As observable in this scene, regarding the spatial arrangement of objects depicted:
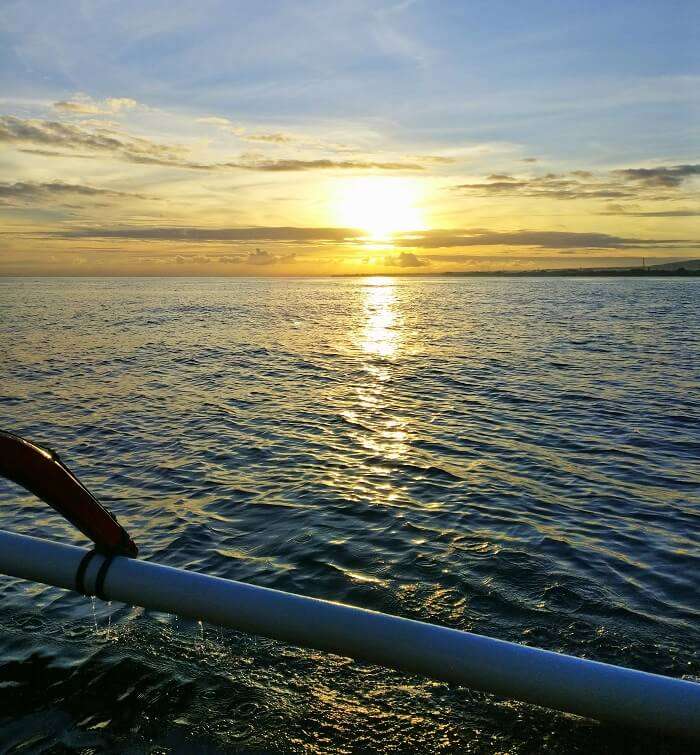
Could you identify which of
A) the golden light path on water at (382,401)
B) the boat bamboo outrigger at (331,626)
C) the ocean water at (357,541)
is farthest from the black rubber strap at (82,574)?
the golden light path on water at (382,401)

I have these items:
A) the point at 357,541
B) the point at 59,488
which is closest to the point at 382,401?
the point at 357,541

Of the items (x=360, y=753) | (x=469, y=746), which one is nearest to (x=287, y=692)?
(x=360, y=753)

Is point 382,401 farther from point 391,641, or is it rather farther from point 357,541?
point 391,641

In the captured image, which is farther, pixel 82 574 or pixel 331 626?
pixel 82 574

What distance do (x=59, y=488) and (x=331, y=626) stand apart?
201cm

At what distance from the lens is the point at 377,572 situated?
29.0ft

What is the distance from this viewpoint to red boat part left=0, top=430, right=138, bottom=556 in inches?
150

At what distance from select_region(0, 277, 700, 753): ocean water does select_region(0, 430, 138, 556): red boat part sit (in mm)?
2138

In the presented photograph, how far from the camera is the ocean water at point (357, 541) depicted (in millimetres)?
5469

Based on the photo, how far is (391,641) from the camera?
3148 mm

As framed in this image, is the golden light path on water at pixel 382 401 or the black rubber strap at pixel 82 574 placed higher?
the black rubber strap at pixel 82 574

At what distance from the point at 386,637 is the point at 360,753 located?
8.56 feet

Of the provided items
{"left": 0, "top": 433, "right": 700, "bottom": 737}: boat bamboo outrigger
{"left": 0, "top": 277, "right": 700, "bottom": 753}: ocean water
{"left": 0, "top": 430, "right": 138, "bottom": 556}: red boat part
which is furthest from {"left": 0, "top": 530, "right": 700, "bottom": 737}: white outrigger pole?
{"left": 0, "top": 277, "right": 700, "bottom": 753}: ocean water

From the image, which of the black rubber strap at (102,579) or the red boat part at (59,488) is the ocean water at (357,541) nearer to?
the black rubber strap at (102,579)
